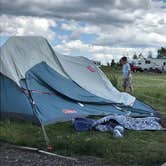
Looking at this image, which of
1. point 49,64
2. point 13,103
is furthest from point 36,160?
point 49,64

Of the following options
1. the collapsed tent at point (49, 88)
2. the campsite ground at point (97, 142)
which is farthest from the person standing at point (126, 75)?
the campsite ground at point (97, 142)

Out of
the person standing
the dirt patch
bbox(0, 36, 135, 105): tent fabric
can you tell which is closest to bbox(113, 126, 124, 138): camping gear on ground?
the dirt patch

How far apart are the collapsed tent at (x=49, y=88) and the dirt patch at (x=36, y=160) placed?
220 cm

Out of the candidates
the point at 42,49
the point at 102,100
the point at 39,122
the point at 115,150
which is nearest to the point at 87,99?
the point at 102,100

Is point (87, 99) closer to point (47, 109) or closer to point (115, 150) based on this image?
point (47, 109)

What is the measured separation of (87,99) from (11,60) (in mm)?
2292

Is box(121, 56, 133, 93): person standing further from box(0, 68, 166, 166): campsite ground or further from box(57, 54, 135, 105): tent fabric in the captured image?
box(0, 68, 166, 166): campsite ground

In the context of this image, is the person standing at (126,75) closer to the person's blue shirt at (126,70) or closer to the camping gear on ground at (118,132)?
the person's blue shirt at (126,70)

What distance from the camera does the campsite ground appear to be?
7.48 meters

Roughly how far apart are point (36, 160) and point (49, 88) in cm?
462

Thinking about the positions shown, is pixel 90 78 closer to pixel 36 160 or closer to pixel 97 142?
pixel 97 142

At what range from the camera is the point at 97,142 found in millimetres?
8227

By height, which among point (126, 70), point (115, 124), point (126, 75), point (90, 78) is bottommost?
point (115, 124)

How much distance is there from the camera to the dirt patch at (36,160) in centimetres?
703
